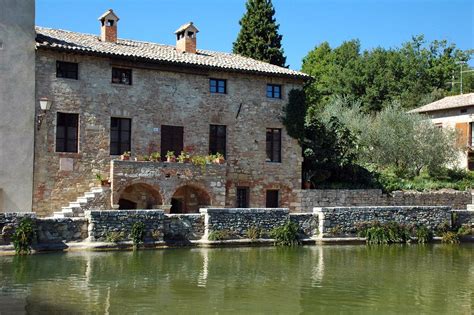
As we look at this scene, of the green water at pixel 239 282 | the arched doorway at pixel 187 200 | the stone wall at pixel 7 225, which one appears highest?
the arched doorway at pixel 187 200

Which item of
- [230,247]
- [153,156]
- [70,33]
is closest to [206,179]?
[153,156]

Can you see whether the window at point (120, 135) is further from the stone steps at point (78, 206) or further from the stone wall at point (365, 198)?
the stone wall at point (365, 198)

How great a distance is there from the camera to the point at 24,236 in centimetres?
1788

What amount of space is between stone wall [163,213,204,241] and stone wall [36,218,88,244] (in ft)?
9.49

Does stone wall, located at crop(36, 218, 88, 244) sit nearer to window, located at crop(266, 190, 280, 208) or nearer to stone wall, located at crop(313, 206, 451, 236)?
stone wall, located at crop(313, 206, 451, 236)

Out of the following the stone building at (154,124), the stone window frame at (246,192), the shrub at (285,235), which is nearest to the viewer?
the shrub at (285,235)

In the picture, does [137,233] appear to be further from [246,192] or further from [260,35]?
[260,35]

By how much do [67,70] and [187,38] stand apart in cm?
663

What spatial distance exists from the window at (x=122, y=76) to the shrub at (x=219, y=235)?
26.2ft

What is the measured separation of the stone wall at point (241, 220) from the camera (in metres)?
20.9

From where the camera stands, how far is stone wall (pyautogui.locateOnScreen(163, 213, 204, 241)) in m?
20.5

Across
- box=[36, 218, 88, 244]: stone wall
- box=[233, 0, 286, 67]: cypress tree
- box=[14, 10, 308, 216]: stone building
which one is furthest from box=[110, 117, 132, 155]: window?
box=[233, 0, 286, 67]: cypress tree

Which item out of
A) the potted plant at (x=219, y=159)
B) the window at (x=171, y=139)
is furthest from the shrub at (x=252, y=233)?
the window at (x=171, y=139)

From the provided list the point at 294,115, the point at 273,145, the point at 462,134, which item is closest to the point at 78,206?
the point at 273,145
